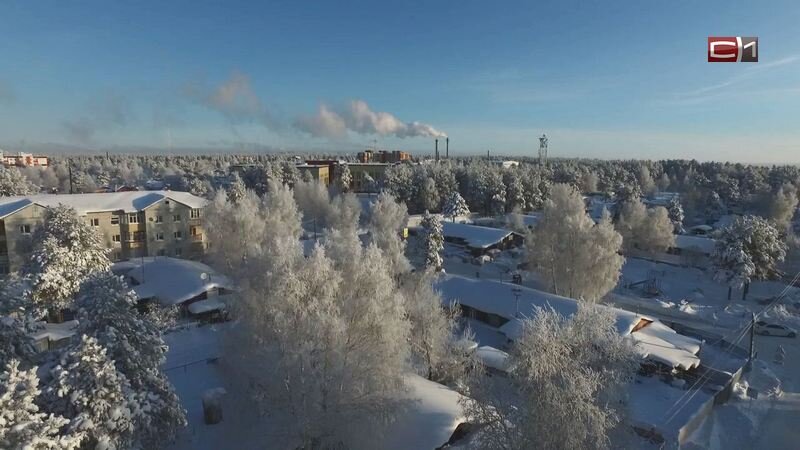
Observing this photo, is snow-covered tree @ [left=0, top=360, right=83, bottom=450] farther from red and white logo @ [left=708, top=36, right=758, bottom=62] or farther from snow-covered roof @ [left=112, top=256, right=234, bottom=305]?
red and white logo @ [left=708, top=36, right=758, bottom=62]

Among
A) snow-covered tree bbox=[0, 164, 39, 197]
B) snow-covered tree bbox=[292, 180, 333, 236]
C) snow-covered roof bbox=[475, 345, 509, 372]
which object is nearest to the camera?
snow-covered roof bbox=[475, 345, 509, 372]

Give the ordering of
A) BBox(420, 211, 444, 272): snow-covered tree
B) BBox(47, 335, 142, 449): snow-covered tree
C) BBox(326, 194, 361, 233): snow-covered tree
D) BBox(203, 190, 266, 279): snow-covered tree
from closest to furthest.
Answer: BBox(47, 335, 142, 449): snow-covered tree
BBox(203, 190, 266, 279): snow-covered tree
BBox(420, 211, 444, 272): snow-covered tree
BBox(326, 194, 361, 233): snow-covered tree

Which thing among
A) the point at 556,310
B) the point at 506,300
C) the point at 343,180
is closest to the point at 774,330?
the point at 556,310

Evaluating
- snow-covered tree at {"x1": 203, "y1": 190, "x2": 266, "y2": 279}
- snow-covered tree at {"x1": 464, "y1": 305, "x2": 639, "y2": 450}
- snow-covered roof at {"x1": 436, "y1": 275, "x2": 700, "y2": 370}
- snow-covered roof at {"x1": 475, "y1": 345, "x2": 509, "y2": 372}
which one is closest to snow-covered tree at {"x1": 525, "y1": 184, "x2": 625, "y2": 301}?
snow-covered roof at {"x1": 436, "y1": 275, "x2": 700, "y2": 370}

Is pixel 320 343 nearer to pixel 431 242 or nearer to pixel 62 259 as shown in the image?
pixel 62 259

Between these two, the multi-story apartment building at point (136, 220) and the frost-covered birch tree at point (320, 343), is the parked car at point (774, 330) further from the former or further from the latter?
the multi-story apartment building at point (136, 220)

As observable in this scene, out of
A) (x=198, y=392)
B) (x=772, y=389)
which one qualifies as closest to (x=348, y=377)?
(x=198, y=392)

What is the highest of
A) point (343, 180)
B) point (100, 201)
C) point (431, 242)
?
point (343, 180)

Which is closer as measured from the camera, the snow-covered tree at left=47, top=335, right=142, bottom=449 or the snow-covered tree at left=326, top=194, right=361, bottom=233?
the snow-covered tree at left=47, top=335, right=142, bottom=449
